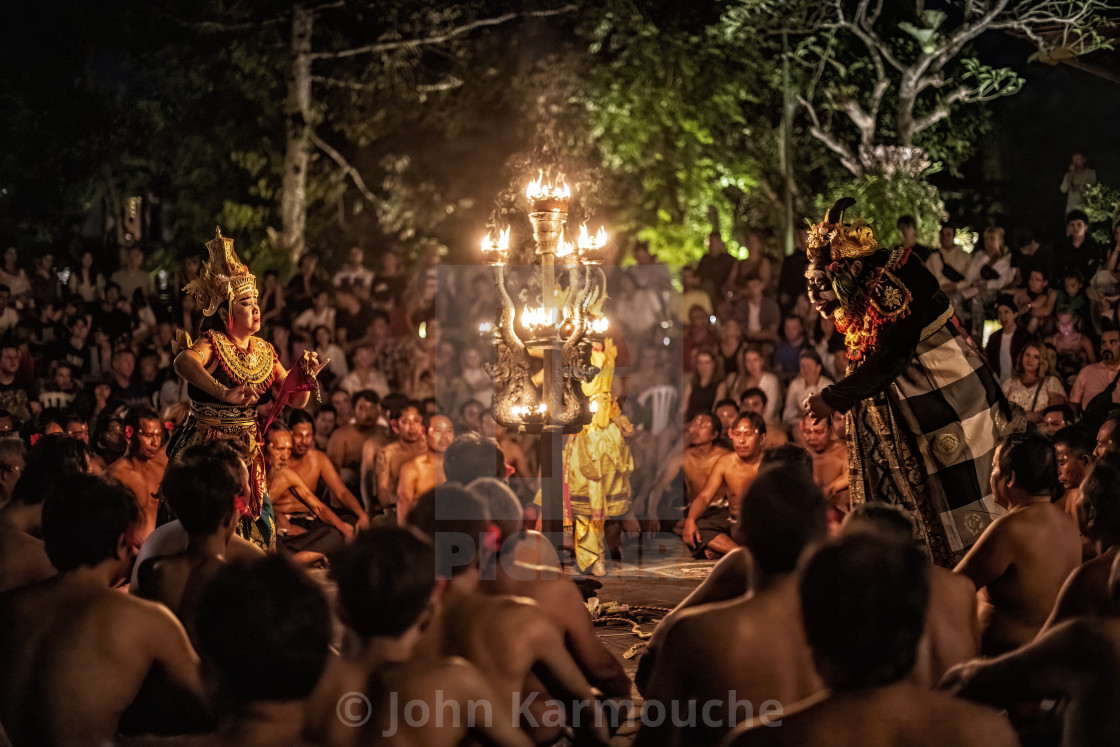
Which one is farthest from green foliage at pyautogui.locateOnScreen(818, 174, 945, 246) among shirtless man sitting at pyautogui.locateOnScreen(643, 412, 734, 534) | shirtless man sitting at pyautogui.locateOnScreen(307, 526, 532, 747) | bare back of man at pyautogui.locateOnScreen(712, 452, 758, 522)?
shirtless man sitting at pyautogui.locateOnScreen(307, 526, 532, 747)

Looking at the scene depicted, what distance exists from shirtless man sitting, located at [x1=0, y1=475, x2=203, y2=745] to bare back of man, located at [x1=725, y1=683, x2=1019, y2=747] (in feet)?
5.90

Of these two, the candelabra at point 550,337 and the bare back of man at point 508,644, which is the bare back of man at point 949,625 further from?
the candelabra at point 550,337

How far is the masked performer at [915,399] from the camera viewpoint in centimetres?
566

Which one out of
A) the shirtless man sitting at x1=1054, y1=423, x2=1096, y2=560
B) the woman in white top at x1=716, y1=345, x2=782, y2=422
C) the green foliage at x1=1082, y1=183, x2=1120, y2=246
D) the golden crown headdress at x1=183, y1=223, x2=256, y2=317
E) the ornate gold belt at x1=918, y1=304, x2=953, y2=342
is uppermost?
the green foliage at x1=1082, y1=183, x2=1120, y2=246

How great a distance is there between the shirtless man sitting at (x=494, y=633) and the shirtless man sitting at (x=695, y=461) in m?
5.53

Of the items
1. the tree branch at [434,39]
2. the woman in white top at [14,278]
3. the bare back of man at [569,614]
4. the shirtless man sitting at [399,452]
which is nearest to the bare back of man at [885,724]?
the bare back of man at [569,614]

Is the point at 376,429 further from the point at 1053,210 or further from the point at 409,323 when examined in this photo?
the point at 1053,210

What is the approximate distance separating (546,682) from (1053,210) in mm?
15910

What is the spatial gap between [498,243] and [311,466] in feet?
11.6

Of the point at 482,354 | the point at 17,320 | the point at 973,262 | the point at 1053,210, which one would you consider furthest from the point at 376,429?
the point at 1053,210

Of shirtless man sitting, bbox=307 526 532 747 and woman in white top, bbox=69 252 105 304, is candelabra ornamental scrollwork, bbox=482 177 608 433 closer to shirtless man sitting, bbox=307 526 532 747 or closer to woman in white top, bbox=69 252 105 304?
shirtless man sitting, bbox=307 526 532 747

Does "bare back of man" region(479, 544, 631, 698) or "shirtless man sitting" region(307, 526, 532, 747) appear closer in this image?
"shirtless man sitting" region(307, 526, 532, 747)

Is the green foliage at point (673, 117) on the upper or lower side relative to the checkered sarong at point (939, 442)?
upper

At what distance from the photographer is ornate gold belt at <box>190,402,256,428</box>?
6.11 meters
